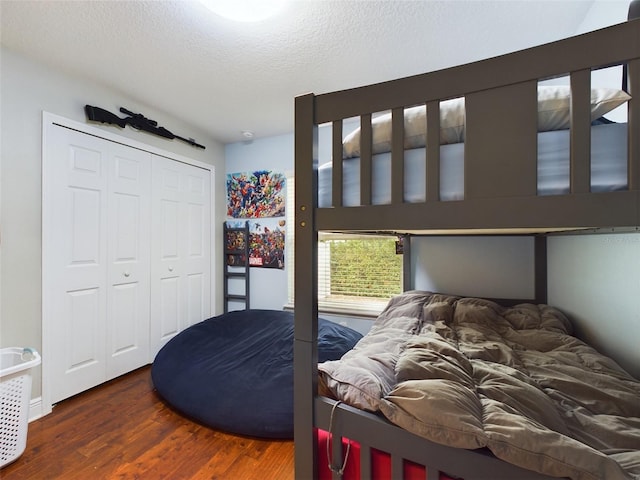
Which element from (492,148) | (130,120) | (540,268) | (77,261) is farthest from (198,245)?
(540,268)

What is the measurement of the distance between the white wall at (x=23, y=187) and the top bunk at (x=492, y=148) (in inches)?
81.2

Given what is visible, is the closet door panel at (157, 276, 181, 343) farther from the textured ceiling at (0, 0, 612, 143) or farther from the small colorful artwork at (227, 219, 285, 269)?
the textured ceiling at (0, 0, 612, 143)

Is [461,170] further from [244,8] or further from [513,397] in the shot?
[244,8]

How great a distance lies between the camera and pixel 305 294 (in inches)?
35.3

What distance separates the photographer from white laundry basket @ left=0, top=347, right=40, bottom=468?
4.72 ft

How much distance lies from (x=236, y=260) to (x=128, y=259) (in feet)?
3.98

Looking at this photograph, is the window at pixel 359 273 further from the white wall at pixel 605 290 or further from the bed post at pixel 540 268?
the white wall at pixel 605 290

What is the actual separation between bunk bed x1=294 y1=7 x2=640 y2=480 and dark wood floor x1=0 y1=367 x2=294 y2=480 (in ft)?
2.68

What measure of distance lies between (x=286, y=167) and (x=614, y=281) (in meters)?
2.81

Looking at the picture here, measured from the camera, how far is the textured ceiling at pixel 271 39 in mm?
1476

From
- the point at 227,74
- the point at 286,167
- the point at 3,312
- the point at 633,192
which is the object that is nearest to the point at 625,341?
the point at 633,192

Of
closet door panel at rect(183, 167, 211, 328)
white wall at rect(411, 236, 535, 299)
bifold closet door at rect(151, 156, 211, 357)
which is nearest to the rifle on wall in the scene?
bifold closet door at rect(151, 156, 211, 357)

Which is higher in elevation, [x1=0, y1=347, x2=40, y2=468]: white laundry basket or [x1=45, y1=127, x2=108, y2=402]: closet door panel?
[x1=45, y1=127, x2=108, y2=402]: closet door panel

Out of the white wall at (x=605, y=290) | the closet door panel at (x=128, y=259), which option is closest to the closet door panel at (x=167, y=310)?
the closet door panel at (x=128, y=259)
